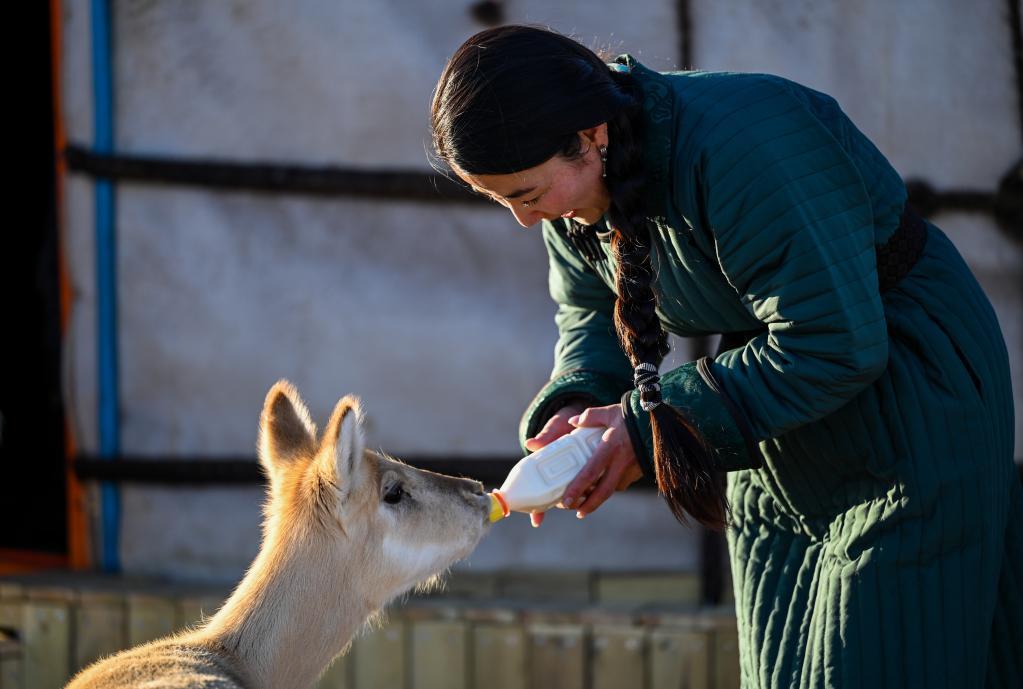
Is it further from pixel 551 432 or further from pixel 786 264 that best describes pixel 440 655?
pixel 786 264

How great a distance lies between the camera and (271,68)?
17.0 feet

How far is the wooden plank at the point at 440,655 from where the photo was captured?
4.86 m

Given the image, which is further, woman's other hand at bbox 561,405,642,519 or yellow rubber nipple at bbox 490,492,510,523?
yellow rubber nipple at bbox 490,492,510,523

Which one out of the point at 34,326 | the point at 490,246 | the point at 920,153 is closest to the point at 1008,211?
the point at 920,153

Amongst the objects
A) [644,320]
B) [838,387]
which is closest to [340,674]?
[644,320]

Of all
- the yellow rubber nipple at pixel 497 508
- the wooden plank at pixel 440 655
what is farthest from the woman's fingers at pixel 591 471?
the wooden plank at pixel 440 655

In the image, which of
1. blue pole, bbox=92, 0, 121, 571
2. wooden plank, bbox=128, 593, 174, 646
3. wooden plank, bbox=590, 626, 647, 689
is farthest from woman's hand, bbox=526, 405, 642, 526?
blue pole, bbox=92, 0, 121, 571

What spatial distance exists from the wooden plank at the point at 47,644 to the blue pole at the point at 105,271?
352 mm

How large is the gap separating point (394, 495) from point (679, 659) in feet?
6.25

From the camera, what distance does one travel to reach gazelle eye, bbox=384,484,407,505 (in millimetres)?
3234

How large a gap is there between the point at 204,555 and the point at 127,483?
433 millimetres

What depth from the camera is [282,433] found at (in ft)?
11.1

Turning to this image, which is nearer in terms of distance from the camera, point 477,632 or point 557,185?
point 557,185

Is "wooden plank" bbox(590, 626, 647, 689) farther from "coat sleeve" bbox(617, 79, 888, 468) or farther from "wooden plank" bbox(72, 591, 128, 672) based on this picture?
"coat sleeve" bbox(617, 79, 888, 468)
